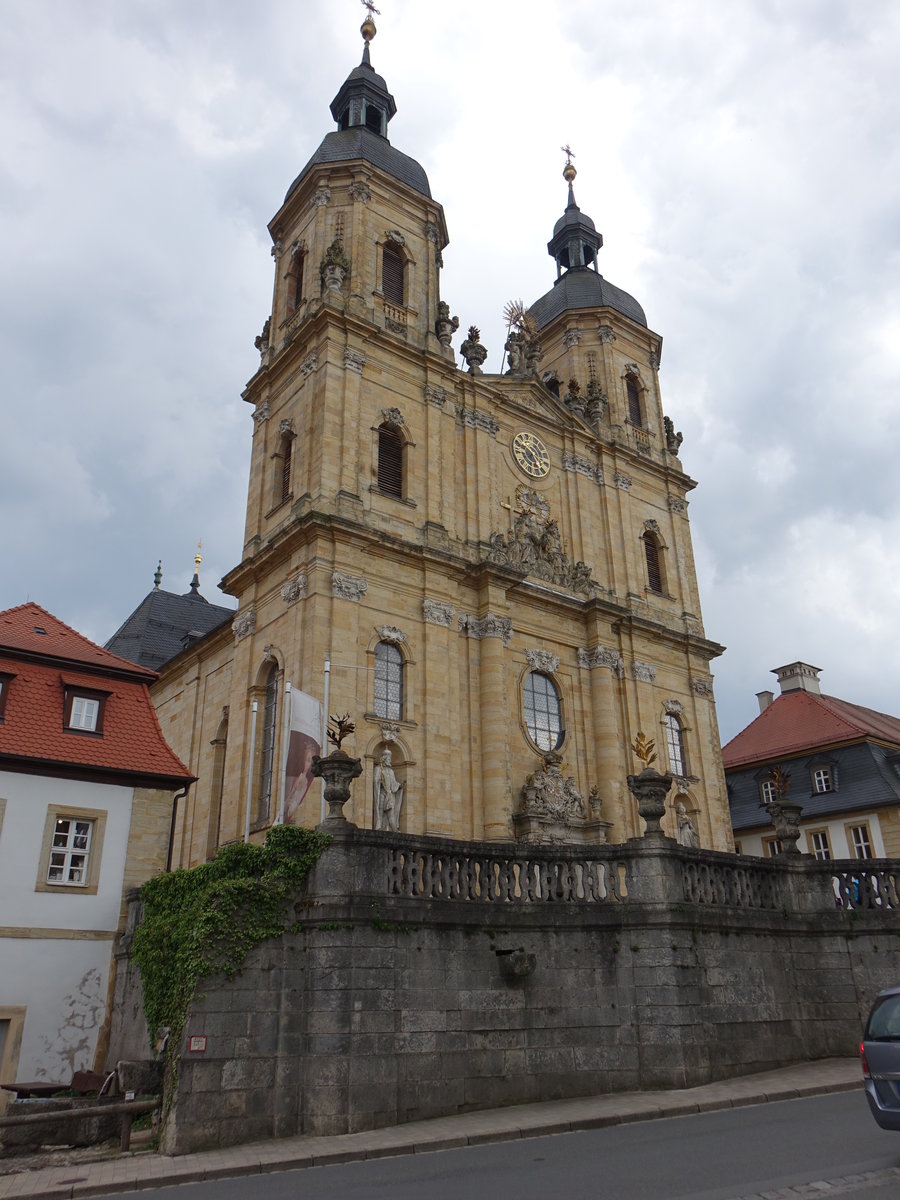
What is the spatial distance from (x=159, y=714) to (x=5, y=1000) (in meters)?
19.3

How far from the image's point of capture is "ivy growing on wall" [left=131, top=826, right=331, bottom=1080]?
495 inches

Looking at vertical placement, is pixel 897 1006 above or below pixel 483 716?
below

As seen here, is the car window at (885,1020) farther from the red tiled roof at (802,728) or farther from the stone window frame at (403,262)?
the red tiled roof at (802,728)

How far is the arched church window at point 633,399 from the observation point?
39.2 m

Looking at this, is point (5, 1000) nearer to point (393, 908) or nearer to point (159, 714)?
point (393, 908)

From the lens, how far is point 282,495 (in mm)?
29844

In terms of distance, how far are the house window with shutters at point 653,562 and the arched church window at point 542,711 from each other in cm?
730

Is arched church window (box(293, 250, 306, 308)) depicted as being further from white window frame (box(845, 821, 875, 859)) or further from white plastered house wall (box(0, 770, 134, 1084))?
white window frame (box(845, 821, 875, 859))

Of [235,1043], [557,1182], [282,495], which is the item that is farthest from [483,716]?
[557,1182]

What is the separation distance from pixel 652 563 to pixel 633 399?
774cm

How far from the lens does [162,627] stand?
4512 centimetres

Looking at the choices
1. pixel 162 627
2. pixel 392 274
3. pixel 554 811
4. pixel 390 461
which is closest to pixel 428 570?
pixel 390 461

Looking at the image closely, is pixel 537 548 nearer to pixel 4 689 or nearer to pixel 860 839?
pixel 860 839

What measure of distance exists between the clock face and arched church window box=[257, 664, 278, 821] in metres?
11.6
